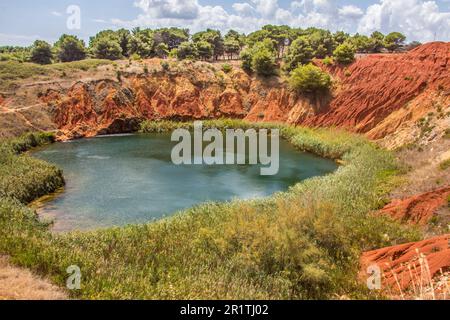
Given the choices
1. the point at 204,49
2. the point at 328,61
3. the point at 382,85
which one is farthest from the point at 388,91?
the point at 204,49

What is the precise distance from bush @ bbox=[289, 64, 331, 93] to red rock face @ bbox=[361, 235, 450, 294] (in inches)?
A: 1558

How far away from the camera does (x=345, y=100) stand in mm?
53469

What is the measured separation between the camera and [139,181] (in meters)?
33.1

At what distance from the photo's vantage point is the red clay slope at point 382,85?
4670cm

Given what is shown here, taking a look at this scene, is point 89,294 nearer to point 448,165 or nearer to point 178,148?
point 448,165

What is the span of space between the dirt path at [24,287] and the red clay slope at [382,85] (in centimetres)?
3992

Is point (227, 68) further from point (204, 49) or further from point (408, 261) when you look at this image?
point (408, 261)

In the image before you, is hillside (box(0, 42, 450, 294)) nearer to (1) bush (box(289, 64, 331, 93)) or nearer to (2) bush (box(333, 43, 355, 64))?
(2) bush (box(333, 43, 355, 64))

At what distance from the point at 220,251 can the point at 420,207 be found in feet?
41.5

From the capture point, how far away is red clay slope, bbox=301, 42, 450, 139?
153 ft

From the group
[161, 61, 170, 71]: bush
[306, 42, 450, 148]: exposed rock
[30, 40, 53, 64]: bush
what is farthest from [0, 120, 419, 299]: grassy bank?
[30, 40, 53, 64]: bush

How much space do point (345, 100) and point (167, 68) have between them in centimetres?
2656

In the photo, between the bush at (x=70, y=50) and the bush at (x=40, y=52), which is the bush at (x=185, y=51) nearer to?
the bush at (x=70, y=50)
